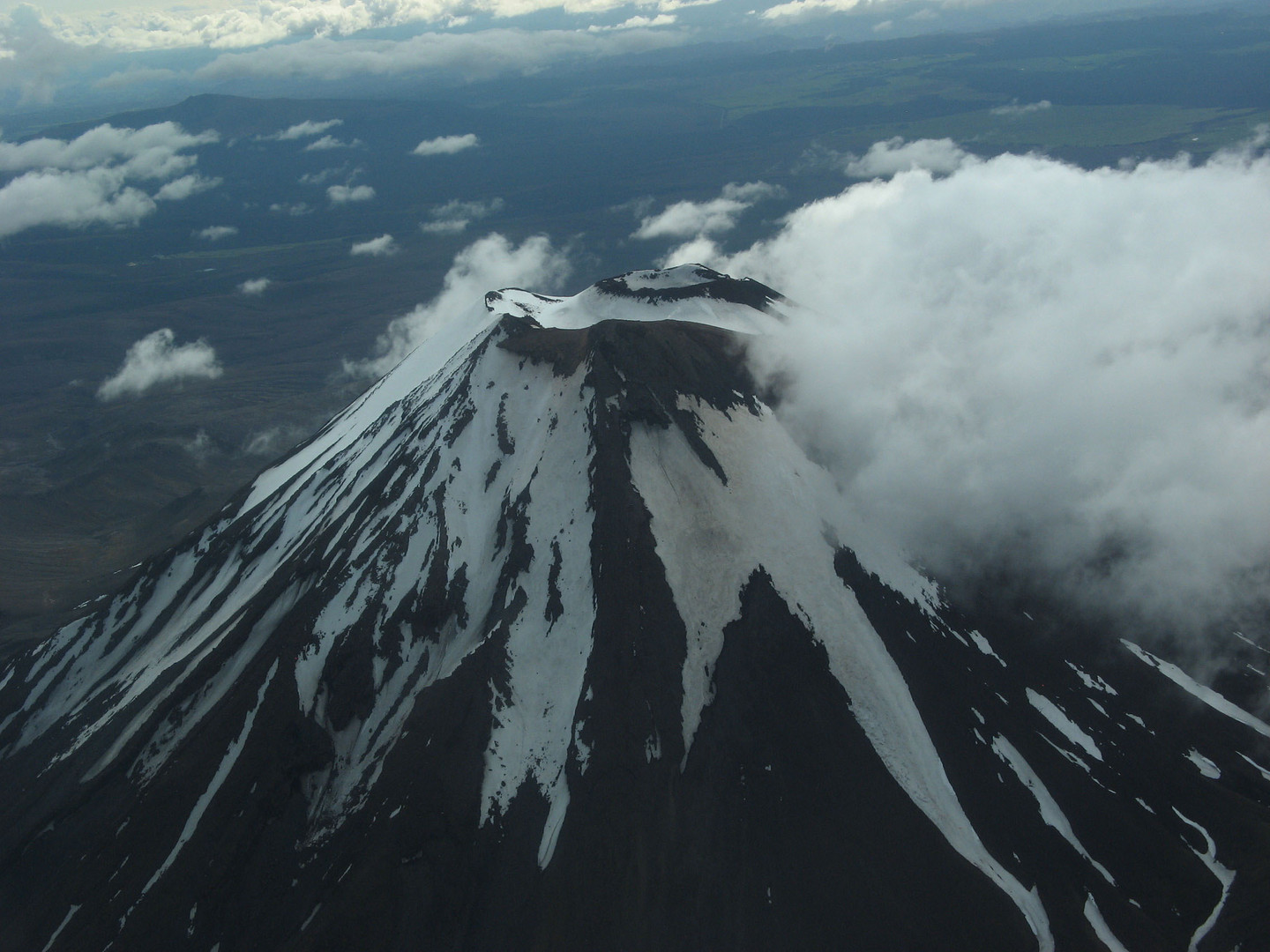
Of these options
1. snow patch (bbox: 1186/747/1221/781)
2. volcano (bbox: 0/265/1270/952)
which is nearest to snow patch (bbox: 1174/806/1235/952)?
volcano (bbox: 0/265/1270/952)

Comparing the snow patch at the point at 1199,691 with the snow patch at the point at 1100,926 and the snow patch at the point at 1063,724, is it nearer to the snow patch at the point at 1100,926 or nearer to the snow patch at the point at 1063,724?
the snow patch at the point at 1063,724

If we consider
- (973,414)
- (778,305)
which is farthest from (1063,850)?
(778,305)

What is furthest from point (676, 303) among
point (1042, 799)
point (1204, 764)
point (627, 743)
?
point (1204, 764)

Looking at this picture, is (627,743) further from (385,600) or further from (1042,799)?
(1042,799)

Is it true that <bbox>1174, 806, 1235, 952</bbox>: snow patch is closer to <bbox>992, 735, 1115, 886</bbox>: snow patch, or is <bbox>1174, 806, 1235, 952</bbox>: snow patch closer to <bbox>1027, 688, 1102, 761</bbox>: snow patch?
<bbox>992, 735, 1115, 886</bbox>: snow patch

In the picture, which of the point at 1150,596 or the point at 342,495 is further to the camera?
the point at 342,495

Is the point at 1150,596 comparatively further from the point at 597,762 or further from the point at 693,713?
the point at 597,762
